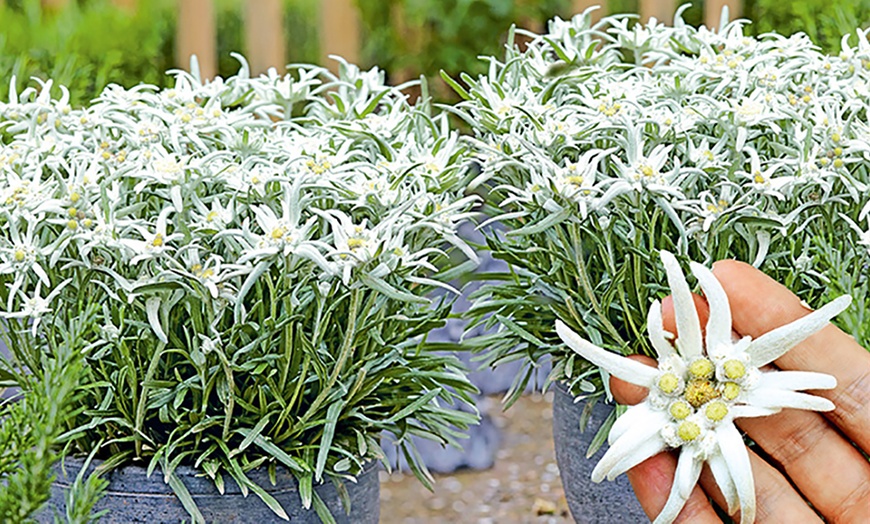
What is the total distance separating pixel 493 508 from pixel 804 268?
97cm

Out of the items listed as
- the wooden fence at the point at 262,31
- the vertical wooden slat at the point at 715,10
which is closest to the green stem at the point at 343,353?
the vertical wooden slat at the point at 715,10

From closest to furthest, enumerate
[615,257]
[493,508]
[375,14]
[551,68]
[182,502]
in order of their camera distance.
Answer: [182,502] < [615,257] < [551,68] < [493,508] < [375,14]

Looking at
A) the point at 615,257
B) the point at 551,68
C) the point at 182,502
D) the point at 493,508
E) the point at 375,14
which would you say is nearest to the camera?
the point at 182,502

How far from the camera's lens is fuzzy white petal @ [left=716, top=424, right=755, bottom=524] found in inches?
36.4

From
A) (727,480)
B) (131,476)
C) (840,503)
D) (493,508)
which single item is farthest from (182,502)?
(493,508)

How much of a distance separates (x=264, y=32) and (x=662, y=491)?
7.99ft

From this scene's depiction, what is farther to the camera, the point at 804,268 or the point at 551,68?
the point at 551,68

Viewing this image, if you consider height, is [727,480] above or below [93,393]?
below

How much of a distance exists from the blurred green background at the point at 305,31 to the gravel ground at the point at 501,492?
37.8 inches

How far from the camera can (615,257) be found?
3.98 feet

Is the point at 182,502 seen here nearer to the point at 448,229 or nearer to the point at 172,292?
the point at 172,292

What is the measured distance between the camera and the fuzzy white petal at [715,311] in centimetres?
93

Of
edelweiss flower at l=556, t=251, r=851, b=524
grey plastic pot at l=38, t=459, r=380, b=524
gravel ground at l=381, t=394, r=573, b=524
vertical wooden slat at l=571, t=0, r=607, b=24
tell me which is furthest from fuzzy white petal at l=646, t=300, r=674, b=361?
vertical wooden slat at l=571, t=0, r=607, b=24

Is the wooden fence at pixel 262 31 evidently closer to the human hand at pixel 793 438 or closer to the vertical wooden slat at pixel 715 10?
the vertical wooden slat at pixel 715 10
